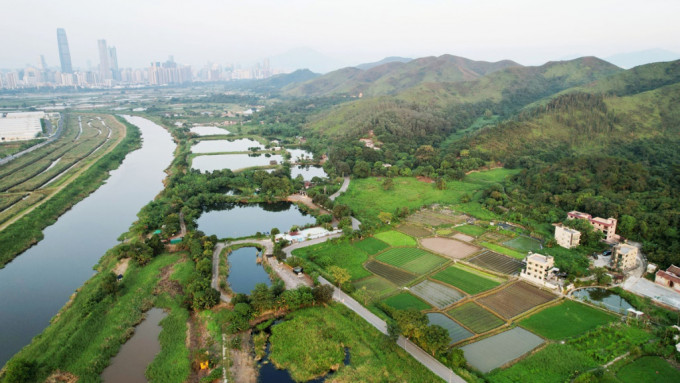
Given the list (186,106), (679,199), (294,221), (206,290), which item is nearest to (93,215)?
(294,221)

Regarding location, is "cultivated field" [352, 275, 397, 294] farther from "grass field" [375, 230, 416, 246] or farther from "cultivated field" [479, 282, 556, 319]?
"grass field" [375, 230, 416, 246]

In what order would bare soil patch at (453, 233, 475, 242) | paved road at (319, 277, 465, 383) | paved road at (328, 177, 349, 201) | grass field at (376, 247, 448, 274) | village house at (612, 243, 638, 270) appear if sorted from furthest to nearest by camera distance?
paved road at (328, 177, 349, 201)
bare soil patch at (453, 233, 475, 242)
grass field at (376, 247, 448, 274)
village house at (612, 243, 638, 270)
paved road at (319, 277, 465, 383)

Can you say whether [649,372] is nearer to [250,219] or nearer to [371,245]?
[371,245]

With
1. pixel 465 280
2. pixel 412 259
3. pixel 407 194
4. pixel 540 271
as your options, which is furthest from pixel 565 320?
pixel 407 194

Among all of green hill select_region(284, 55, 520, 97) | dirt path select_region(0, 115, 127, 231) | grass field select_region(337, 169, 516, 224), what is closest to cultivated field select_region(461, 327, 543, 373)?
grass field select_region(337, 169, 516, 224)

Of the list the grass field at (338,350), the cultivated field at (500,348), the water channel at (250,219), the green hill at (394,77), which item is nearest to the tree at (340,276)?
the grass field at (338,350)
